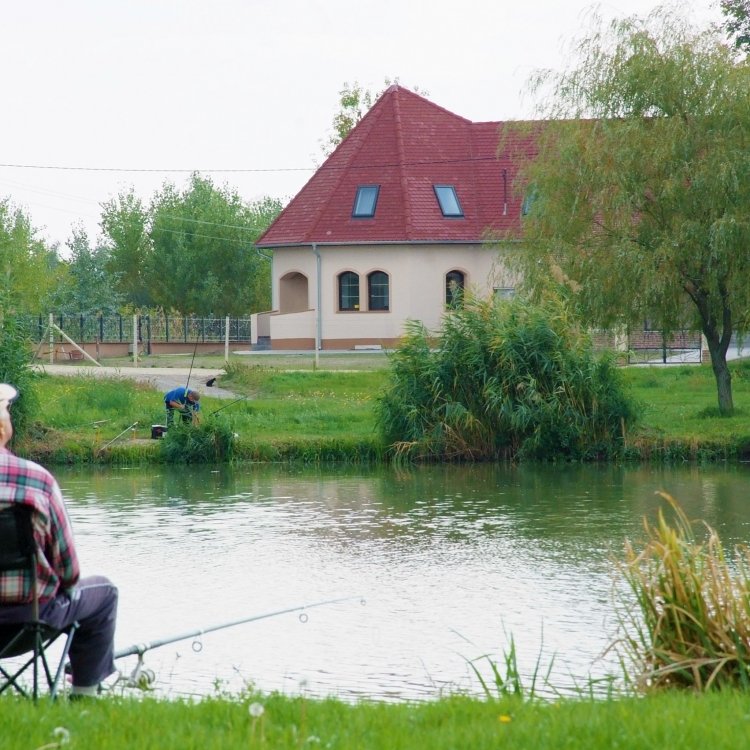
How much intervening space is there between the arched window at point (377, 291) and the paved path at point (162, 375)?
10.0m

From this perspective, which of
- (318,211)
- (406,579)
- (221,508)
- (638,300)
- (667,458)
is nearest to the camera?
(406,579)

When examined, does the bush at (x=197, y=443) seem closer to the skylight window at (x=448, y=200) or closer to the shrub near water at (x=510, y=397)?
the shrub near water at (x=510, y=397)

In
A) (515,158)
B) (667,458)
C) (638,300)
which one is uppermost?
(515,158)

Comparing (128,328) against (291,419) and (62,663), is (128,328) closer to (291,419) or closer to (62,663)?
(291,419)

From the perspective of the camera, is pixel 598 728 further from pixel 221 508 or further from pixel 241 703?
pixel 221 508

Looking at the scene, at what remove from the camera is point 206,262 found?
64.1 metres

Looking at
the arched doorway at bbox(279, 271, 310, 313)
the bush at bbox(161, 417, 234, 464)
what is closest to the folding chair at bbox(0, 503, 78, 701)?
the bush at bbox(161, 417, 234, 464)

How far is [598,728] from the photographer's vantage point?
5.11 m

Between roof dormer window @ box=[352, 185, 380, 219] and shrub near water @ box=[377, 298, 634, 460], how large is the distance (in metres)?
20.8

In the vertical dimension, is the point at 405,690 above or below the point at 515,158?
below

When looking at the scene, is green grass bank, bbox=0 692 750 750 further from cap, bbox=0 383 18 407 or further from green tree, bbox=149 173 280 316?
green tree, bbox=149 173 280 316

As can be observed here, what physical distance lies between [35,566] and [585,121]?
66.7ft

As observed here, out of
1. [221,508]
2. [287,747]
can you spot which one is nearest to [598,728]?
[287,747]

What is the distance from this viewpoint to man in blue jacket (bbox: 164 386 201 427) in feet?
74.0
